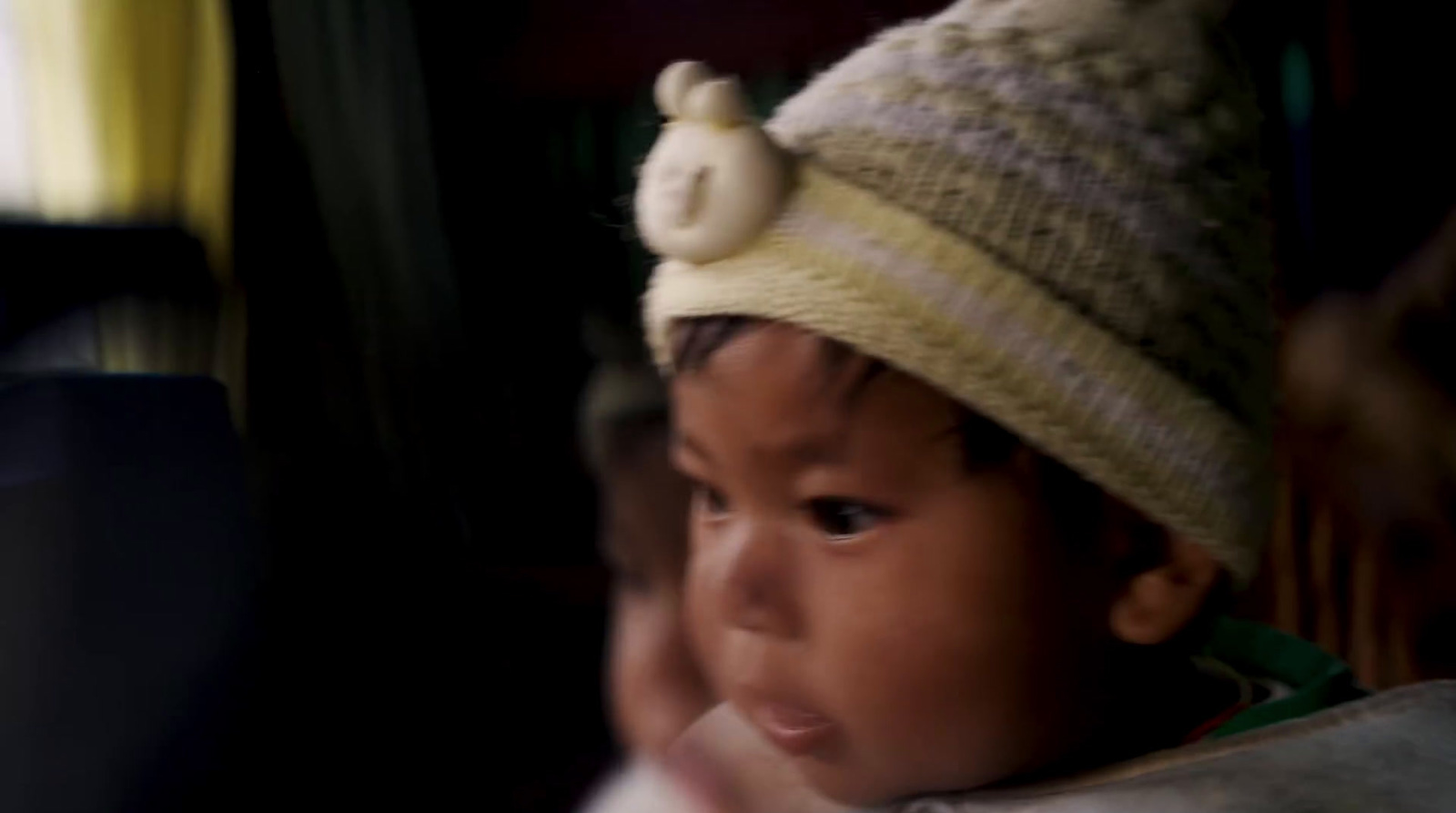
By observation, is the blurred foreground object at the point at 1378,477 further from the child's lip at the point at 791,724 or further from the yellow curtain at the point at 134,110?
the yellow curtain at the point at 134,110

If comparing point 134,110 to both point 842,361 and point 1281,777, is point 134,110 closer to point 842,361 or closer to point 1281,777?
point 842,361

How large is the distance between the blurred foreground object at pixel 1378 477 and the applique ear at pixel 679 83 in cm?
31

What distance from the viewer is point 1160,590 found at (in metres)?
0.41

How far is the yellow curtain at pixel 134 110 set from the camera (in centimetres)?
41

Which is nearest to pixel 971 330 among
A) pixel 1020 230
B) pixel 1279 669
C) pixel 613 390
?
pixel 1020 230

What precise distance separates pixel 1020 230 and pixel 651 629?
20cm

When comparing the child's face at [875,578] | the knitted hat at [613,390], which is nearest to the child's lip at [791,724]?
the child's face at [875,578]

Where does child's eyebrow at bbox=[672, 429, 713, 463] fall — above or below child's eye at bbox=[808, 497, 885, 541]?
above

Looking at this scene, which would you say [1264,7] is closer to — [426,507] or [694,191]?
[694,191]

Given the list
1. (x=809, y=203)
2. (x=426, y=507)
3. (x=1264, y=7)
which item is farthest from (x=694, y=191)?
(x=1264, y=7)

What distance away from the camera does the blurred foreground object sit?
0.53m

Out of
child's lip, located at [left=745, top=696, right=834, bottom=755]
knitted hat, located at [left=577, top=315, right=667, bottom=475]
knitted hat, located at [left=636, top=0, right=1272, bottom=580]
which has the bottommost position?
child's lip, located at [left=745, top=696, right=834, bottom=755]

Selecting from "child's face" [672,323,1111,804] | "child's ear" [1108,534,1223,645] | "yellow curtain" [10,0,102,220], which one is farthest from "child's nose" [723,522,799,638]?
"yellow curtain" [10,0,102,220]

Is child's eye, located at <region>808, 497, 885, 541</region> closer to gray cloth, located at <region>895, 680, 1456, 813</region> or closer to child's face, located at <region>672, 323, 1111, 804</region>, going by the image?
child's face, located at <region>672, 323, 1111, 804</region>
